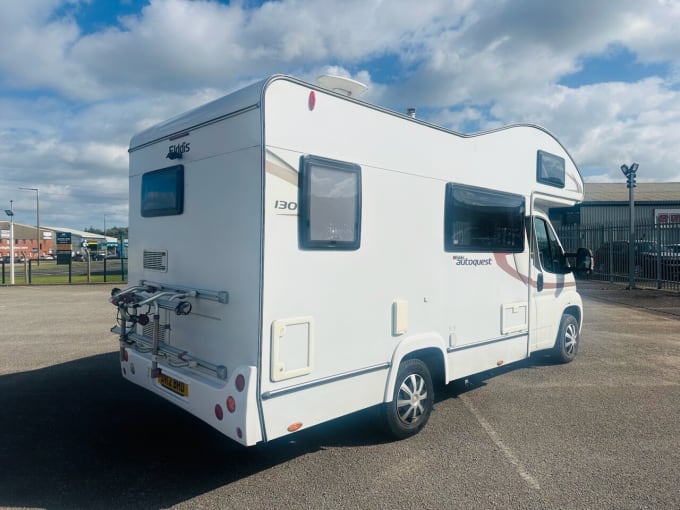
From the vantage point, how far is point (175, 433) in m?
4.48

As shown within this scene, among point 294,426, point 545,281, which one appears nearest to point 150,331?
point 294,426

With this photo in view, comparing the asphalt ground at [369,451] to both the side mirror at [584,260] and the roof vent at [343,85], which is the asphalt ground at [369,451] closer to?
the side mirror at [584,260]

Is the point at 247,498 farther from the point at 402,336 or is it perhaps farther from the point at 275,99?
the point at 275,99

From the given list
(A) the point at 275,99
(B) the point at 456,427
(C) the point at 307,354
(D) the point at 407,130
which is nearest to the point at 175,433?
Answer: (C) the point at 307,354

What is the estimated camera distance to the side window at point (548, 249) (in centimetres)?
596

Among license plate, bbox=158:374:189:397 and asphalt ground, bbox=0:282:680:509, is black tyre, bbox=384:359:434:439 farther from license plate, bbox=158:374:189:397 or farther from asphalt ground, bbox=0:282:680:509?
license plate, bbox=158:374:189:397

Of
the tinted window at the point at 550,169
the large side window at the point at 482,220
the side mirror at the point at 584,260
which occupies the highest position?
the tinted window at the point at 550,169

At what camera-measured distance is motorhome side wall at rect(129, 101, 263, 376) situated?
10.8ft

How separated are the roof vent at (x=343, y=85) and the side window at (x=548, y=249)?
2.96 m

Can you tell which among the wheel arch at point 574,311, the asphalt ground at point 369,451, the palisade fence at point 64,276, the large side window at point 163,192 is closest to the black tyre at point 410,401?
the asphalt ground at point 369,451

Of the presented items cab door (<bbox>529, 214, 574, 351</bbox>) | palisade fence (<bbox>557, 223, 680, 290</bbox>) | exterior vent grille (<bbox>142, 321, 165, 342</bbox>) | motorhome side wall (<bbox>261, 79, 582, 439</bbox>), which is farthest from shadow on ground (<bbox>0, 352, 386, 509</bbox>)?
palisade fence (<bbox>557, 223, 680, 290</bbox>)

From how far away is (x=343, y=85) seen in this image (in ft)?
14.0

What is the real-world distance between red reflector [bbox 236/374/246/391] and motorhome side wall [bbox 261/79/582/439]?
13 centimetres

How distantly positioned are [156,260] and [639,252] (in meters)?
16.8
